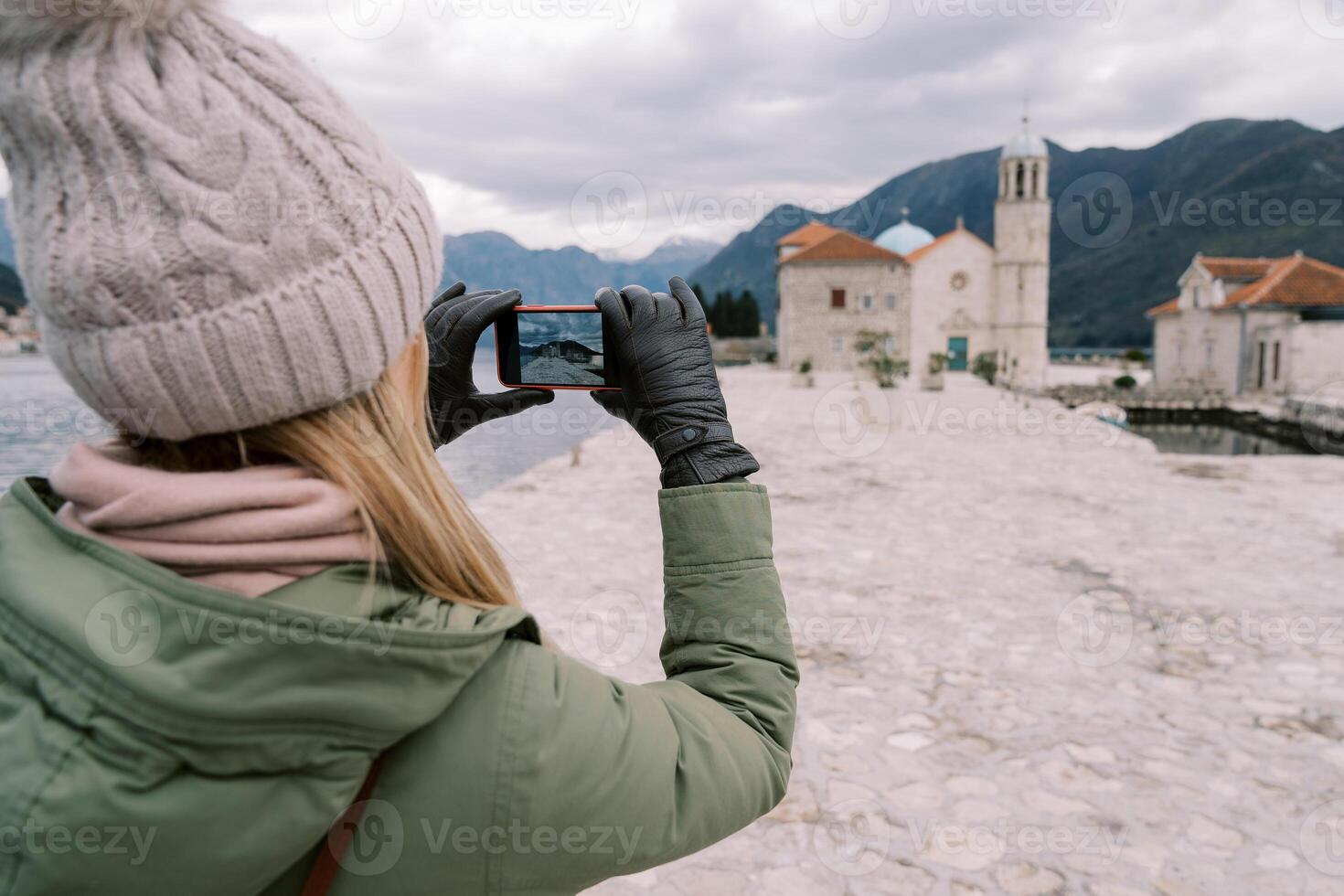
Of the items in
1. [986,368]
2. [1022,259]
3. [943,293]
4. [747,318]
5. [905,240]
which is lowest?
[986,368]

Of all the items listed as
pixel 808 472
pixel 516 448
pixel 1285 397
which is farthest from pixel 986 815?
pixel 1285 397

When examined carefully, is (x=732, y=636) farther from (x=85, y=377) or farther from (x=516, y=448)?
(x=516, y=448)

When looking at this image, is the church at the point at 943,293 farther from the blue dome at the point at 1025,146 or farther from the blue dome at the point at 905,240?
the blue dome at the point at 905,240

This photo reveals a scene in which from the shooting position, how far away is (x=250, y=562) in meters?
0.87

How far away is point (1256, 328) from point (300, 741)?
41.3m

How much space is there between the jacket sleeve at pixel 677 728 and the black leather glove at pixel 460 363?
1.72 feet

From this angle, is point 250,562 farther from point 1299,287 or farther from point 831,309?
point 831,309

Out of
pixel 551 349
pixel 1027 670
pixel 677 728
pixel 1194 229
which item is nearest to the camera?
pixel 677 728

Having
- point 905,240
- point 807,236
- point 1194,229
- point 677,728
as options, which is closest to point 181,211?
point 677,728

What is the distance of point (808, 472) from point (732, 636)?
11.2m

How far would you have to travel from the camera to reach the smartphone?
173 centimetres

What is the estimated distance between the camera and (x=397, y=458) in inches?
40.5

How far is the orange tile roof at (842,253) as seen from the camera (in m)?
46.4

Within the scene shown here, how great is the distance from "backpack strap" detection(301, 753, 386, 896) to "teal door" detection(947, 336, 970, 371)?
5193cm
